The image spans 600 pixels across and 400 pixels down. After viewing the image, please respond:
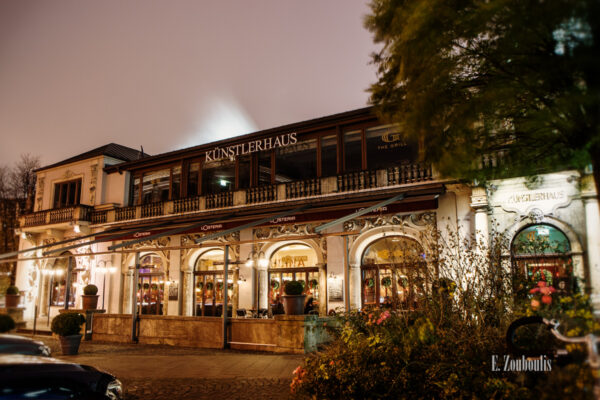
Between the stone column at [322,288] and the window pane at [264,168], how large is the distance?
4.39 metres

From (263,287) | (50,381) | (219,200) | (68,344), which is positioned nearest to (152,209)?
(219,200)

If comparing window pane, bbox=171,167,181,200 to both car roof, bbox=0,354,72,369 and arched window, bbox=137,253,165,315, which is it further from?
car roof, bbox=0,354,72,369

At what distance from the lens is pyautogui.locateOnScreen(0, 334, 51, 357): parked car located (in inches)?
136

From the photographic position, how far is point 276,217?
1384 centimetres

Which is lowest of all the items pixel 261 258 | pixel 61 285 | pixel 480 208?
pixel 61 285

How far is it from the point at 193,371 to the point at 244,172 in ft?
36.3

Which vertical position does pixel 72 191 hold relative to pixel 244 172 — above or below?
above

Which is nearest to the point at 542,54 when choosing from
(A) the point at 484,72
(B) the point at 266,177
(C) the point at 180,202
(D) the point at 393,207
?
(A) the point at 484,72

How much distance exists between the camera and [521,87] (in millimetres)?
5367

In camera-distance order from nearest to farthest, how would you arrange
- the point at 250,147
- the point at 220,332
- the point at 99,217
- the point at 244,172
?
the point at 220,332 → the point at 250,147 → the point at 244,172 → the point at 99,217

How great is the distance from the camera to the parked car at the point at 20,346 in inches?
136

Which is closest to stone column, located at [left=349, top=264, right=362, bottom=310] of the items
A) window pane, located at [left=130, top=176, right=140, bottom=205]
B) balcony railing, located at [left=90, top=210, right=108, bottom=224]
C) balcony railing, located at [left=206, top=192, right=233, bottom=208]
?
balcony railing, located at [left=206, top=192, right=233, bottom=208]

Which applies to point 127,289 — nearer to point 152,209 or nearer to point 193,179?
point 152,209

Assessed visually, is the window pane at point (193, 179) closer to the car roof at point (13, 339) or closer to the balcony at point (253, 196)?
the balcony at point (253, 196)
